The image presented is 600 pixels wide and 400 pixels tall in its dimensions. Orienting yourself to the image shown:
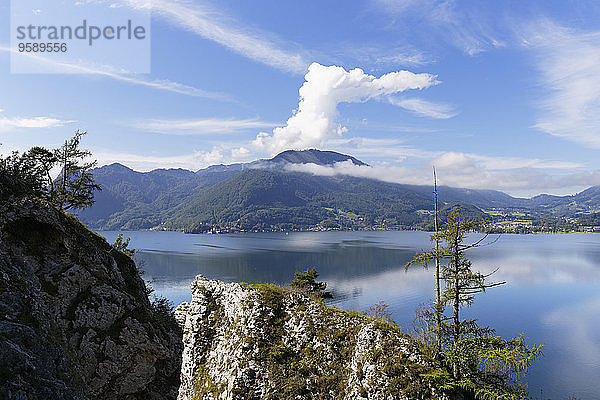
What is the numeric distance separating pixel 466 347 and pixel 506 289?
272 ft

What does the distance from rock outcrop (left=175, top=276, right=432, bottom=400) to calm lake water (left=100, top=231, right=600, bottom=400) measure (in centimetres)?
3764

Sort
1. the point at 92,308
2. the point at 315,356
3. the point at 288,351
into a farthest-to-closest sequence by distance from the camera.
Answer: the point at 92,308, the point at 288,351, the point at 315,356

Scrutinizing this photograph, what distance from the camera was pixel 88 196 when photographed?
30.1 m

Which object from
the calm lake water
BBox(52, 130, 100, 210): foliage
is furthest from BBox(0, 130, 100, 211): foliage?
the calm lake water

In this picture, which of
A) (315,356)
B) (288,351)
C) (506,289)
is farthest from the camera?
(506,289)

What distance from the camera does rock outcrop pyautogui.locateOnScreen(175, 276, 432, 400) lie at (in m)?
9.77

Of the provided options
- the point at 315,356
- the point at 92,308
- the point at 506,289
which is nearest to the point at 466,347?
the point at 315,356

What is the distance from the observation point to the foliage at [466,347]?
10289 mm

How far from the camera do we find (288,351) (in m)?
11.2

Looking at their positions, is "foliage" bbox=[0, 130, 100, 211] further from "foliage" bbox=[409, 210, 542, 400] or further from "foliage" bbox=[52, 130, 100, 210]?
"foliage" bbox=[409, 210, 542, 400]

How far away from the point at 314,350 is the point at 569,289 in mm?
95185

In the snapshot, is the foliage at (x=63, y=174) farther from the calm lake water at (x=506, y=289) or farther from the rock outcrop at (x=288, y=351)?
the calm lake water at (x=506, y=289)

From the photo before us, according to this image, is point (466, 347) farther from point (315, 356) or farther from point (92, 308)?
point (92, 308)

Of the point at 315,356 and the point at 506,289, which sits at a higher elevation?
the point at 315,356
